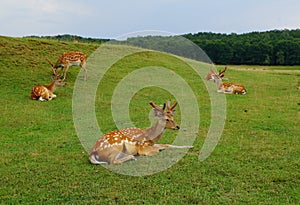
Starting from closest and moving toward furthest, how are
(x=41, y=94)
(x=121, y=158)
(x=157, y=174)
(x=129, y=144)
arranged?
(x=157, y=174) < (x=121, y=158) < (x=129, y=144) < (x=41, y=94)

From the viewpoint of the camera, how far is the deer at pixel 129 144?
6.34 m

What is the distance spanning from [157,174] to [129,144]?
3.04 ft

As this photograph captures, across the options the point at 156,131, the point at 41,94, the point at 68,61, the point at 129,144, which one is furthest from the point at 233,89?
the point at 129,144

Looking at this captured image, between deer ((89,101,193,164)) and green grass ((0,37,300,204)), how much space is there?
0.25m

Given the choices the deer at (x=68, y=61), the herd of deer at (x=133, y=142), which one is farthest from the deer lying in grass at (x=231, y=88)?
the herd of deer at (x=133, y=142)

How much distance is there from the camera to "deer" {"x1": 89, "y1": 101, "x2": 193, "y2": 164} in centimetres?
634

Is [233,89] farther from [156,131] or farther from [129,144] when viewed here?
[129,144]

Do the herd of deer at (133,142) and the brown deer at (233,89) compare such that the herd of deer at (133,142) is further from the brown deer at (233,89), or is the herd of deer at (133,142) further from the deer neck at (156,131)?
the brown deer at (233,89)

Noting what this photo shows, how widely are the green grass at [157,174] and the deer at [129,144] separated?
0.82 ft

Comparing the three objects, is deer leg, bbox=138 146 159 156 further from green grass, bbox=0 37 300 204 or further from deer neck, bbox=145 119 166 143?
green grass, bbox=0 37 300 204

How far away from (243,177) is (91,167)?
2.61 metres

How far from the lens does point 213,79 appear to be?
18.6 m

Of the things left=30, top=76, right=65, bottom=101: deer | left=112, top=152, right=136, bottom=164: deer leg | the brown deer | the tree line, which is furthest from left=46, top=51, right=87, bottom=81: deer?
the tree line

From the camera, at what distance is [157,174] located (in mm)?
5945
